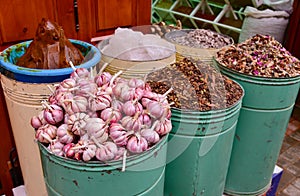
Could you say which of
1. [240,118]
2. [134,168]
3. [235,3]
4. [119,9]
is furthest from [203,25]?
[134,168]

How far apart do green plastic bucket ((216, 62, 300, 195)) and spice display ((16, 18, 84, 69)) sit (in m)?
0.67

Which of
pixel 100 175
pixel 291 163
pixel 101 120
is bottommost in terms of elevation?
pixel 291 163

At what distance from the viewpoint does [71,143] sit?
2.41 ft

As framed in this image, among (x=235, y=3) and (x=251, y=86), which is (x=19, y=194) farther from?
(x=235, y=3)

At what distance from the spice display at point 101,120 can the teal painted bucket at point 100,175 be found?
20 millimetres

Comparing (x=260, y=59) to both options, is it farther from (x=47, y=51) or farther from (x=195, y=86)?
(x=47, y=51)

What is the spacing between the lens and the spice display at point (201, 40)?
137 cm

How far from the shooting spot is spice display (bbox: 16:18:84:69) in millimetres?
1021

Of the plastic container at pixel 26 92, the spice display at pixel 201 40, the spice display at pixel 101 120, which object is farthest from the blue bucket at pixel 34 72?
the spice display at pixel 201 40

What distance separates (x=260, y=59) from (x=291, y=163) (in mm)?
1337

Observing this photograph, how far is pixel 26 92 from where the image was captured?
3.22ft

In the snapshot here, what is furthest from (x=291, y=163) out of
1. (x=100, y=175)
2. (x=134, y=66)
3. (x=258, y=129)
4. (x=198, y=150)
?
(x=100, y=175)

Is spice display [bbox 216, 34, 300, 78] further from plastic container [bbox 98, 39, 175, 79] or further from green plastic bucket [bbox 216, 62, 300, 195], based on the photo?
plastic container [bbox 98, 39, 175, 79]

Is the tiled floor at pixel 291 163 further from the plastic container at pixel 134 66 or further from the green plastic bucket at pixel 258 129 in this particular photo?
the plastic container at pixel 134 66
